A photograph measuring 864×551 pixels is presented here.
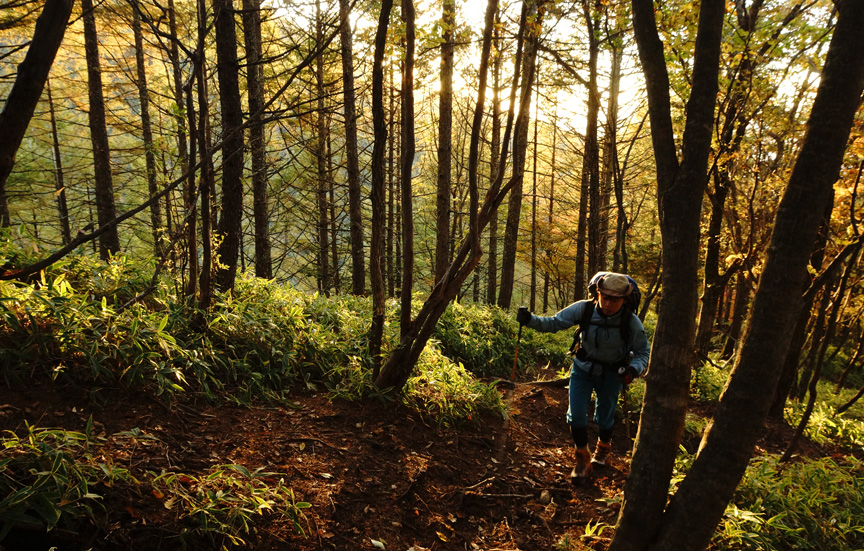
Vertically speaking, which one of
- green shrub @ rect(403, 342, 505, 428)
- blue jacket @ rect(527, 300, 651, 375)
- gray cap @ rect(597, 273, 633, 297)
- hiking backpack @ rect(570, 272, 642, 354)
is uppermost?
gray cap @ rect(597, 273, 633, 297)

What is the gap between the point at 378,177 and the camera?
4.19 meters

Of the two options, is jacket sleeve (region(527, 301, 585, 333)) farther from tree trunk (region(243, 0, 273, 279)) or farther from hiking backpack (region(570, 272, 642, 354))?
tree trunk (region(243, 0, 273, 279))

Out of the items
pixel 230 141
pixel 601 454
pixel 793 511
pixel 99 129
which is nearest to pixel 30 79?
pixel 230 141

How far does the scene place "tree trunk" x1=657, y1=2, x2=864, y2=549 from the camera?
192 centimetres

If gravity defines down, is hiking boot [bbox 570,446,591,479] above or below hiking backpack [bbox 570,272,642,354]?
below

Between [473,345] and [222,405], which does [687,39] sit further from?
[222,405]

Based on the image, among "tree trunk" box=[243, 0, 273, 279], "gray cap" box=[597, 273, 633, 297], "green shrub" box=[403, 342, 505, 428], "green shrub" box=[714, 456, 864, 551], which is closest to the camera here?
"green shrub" box=[714, 456, 864, 551]

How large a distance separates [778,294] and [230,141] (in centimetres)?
539

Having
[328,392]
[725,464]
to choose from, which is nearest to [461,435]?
[328,392]

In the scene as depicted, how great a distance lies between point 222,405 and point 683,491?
11.9ft

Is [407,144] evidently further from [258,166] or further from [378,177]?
[258,166]

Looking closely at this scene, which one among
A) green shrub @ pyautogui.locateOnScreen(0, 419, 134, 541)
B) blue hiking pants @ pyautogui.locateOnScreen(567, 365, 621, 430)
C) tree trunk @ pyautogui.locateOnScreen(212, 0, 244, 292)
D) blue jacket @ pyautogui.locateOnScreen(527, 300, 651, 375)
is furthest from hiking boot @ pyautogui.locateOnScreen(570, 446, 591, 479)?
tree trunk @ pyautogui.locateOnScreen(212, 0, 244, 292)

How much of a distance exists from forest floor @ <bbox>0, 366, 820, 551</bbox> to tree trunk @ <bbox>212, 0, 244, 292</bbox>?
2050mm

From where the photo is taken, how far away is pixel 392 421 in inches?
166
